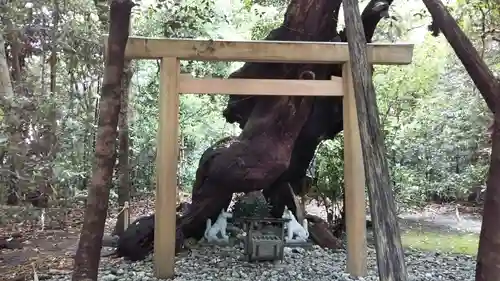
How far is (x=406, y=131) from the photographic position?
27.2ft

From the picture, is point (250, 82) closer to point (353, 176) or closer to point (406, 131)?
point (353, 176)

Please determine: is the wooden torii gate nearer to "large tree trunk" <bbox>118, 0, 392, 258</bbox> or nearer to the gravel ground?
the gravel ground

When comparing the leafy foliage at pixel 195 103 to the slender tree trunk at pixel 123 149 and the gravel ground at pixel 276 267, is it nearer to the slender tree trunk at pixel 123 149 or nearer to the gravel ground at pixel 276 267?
the slender tree trunk at pixel 123 149

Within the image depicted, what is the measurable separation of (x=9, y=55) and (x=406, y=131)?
241 inches

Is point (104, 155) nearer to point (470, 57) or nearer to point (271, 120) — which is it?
point (470, 57)

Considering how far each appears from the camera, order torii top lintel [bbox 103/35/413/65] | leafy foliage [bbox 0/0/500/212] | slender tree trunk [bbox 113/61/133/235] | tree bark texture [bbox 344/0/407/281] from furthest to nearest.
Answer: slender tree trunk [bbox 113/61/133/235], leafy foliage [bbox 0/0/500/212], torii top lintel [bbox 103/35/413/65], tree bark texture [bbox 344/0/407/281]

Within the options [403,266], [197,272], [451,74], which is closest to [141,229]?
[197,272]

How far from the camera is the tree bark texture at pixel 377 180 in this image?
6.97 feet

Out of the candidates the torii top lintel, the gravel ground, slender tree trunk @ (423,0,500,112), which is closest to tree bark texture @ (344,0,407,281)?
slender tree trunk @ (423,0,500,112)

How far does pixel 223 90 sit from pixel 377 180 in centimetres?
193

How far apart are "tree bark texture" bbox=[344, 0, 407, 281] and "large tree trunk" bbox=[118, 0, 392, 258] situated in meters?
2.00

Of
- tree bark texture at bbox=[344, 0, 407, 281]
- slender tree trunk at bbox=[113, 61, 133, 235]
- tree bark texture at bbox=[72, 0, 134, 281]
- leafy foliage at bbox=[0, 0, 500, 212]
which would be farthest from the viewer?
slender tree trunk at bbox=[113, 61, 133, 235]

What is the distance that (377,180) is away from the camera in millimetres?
2207

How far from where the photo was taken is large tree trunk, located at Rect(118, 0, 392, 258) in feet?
14.2
